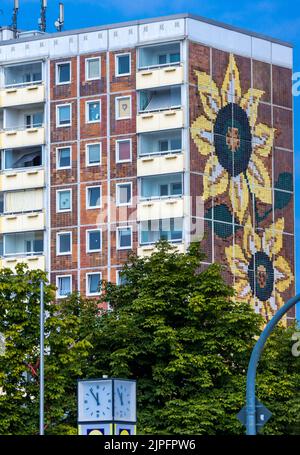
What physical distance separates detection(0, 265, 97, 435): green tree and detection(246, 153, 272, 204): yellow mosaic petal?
37832mm

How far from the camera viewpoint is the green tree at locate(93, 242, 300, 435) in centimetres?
8031

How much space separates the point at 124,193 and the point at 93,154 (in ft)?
11.9

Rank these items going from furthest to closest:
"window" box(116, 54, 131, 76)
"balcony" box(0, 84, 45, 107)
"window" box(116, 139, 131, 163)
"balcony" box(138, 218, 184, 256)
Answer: "balcony" box(0, 84, 45, 107) < "window" box(116, 54, 131, 76) < "window" box(116, 139, 131, 163) < "balcony" box(138, 218, 184, 256)

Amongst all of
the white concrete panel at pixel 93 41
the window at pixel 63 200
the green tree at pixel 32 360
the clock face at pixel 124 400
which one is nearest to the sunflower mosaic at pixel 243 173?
the white concrete panel at pixel 93 41

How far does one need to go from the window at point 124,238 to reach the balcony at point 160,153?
3.63 m

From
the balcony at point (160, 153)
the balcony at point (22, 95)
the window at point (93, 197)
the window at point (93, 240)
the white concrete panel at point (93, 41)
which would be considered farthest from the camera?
the balcony at point (22, 95)

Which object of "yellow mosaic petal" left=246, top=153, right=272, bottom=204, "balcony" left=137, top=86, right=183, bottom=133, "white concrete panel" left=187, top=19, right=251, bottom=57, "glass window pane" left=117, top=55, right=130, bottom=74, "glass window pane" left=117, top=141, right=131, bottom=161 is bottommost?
"yellow mosaic petal" left=246, top=153, right=272, bottom=204

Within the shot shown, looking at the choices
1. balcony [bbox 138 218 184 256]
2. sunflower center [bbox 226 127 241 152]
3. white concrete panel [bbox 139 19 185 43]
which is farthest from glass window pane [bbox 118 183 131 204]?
white concrete panel [bbox 139 19 185 43]

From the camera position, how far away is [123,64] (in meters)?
115

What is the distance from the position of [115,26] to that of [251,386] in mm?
70487

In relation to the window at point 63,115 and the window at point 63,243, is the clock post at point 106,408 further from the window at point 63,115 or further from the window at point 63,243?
the window at point 63,115

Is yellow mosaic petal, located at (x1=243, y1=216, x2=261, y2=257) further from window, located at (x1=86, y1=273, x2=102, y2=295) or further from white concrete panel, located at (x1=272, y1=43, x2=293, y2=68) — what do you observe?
white concrete panel, located at (x1=272, y1=43, x2=293, y2=68)

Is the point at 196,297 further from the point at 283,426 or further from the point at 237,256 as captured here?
the point at 237,256

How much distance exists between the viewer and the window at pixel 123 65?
115m
